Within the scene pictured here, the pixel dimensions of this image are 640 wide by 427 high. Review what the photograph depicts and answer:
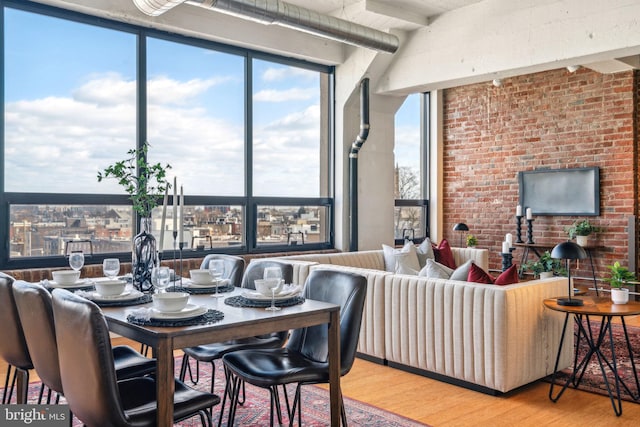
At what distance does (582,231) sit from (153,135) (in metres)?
4.90

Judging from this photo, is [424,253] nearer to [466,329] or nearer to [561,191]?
[561,191]

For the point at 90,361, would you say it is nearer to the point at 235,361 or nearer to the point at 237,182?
the point at 235,361

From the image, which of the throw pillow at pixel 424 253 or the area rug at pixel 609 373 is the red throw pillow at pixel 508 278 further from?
the throw pillow at pixel 424 253

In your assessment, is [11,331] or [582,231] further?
[582,231]

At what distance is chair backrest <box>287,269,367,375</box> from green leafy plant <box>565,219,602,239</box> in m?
4.88

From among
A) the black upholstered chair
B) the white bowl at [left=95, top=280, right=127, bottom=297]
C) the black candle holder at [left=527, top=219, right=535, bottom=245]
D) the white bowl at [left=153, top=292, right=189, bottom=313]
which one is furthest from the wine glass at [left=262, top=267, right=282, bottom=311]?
the black candle holder at [left=527, top=219, right=535, bottom=245]

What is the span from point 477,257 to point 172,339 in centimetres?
487

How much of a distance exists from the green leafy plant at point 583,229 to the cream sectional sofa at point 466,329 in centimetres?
312

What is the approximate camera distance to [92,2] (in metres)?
4.84

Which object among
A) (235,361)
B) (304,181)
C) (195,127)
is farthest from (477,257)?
(235,361)

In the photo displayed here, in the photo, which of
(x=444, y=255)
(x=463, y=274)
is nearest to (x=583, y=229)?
(x=444, y=255)

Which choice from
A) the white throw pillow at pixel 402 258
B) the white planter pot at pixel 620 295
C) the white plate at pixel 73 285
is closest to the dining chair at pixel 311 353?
the white plate at pixel 73 285

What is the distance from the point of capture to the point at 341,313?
2736 mm

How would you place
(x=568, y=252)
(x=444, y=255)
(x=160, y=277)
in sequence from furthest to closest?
(x=444, y=255) < (x=568, y=252) < (x=160, y=277)
